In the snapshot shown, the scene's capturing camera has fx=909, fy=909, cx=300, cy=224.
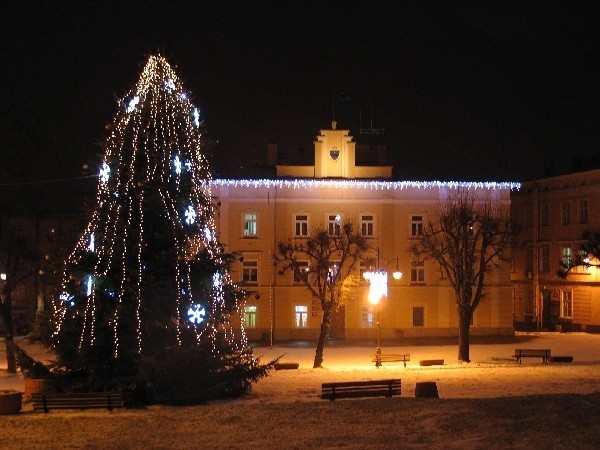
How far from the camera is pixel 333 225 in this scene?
2372 inches

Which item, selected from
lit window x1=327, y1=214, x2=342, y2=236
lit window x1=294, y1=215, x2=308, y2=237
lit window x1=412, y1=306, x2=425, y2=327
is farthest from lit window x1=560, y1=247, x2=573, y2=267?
lit window x1=294, y1=215, x2=308, y2=237

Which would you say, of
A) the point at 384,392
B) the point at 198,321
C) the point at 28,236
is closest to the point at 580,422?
the point at 384,392

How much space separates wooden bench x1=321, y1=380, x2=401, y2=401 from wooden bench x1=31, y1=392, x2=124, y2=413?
17.9 ft

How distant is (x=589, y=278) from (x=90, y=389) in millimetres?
46882

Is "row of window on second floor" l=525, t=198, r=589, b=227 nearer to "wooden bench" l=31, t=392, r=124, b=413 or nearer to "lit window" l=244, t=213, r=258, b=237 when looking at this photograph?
"lit window" l=244, t=213, r=258, b=237

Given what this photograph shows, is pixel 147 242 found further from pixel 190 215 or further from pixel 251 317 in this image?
pixel 251 317

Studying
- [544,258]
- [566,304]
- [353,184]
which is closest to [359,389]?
[353,184]

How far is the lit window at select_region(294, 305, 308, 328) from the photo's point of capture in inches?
2357

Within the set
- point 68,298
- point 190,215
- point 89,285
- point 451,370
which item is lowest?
point 451,370

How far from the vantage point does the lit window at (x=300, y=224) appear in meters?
60.4

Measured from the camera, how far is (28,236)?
6988cm

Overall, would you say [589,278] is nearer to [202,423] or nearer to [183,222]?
[183,222]

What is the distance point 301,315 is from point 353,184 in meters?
9.31

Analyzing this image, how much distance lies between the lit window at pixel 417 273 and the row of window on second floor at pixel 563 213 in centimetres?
1320
